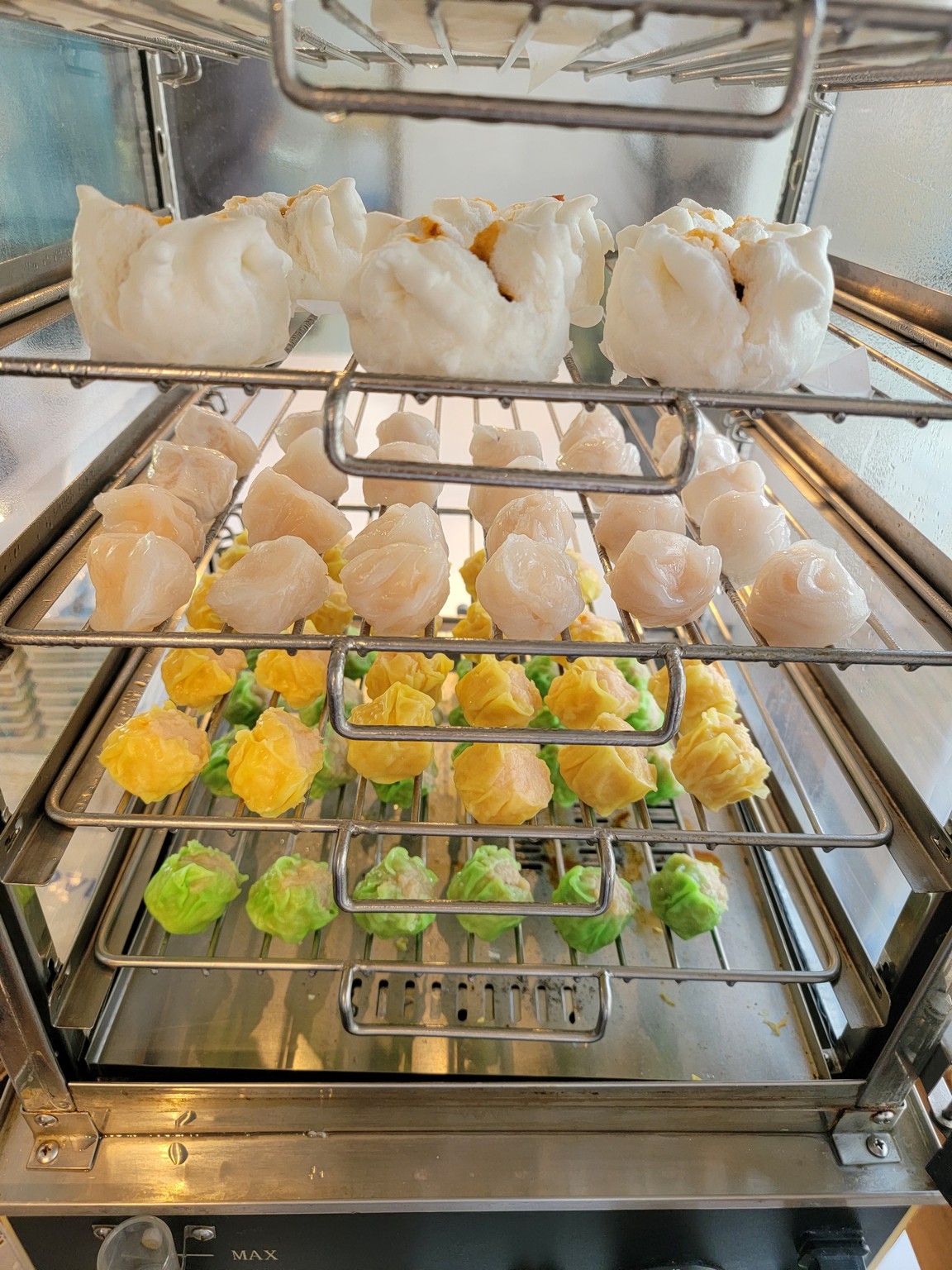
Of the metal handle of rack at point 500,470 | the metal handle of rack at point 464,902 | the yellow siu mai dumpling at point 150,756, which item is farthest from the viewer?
the yellow siu mai dumpling at point 150,756

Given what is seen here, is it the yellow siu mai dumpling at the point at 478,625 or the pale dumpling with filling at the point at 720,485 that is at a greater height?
the pale dumpling with filling at the point at 720,485

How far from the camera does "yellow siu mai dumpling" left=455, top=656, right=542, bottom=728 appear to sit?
3.97 ft

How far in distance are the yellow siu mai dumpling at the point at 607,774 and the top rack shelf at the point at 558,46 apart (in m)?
0.78

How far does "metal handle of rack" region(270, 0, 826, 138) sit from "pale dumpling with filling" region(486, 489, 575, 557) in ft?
1.90

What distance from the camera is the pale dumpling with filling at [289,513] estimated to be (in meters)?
1.14

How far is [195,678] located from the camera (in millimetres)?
1299

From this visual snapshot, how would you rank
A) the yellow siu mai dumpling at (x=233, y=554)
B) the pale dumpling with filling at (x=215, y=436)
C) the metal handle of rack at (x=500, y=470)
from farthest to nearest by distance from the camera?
the yellow siu mai dumpling at (x=233, y=554) < the pale dumpling with filling at (x=215, y=436) < the metal handle of rack at (x=500, y=470)

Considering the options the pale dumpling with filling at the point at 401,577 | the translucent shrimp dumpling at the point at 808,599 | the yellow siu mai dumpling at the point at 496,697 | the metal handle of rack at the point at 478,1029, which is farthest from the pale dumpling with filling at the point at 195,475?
the translucent shrimp dumpling at the point at 808,599

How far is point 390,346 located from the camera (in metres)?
0.73

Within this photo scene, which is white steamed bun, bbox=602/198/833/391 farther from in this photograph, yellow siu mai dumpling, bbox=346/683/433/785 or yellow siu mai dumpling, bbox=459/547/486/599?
yellow siu mai dumpling, bbox=459/547/486/599

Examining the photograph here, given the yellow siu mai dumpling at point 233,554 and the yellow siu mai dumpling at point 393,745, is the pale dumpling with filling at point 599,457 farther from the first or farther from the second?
the yellow siu mai dumpling at point 233,554

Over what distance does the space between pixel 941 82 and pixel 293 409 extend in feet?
4.53

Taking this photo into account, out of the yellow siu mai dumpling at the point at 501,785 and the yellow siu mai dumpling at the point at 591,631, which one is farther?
the yellow siu mai dumpling at the point at 591,631

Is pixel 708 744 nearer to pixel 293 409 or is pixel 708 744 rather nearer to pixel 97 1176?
pixel 97 1176
